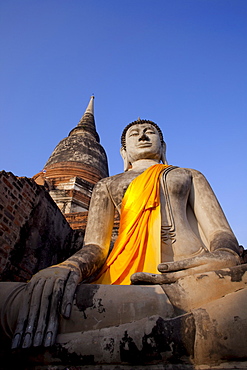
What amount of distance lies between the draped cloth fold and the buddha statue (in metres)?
0.01

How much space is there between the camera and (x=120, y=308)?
1844 mm

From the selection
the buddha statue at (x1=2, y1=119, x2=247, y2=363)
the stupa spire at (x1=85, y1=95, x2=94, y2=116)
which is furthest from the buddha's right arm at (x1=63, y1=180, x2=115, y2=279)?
the stupa spire at (x1=85, y1=95, x2=94, y2=116)

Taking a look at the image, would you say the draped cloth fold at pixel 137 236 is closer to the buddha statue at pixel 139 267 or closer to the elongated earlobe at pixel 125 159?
the buddha statue at pixel 139 267

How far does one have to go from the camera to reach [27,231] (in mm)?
4500

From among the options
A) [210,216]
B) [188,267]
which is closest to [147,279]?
[188,267]

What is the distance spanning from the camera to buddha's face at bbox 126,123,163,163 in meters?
4.07

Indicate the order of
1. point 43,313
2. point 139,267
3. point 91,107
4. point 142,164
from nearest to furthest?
point 43,313 → point 139,267 → point 142,164 → point 91,107

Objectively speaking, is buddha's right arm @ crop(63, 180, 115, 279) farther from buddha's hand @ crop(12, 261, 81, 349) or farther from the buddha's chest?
buddha's hand @ crop(12, 261, 81, 349)

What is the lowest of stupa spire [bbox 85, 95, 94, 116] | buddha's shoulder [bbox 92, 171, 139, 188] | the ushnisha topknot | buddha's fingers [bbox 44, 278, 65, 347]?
buddha's fingers [bbox 44, 278, 65, 347]

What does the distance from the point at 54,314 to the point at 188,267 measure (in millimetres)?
1029

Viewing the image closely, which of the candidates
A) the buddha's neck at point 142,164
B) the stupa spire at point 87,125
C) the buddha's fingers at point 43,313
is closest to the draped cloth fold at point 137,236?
the buddha's neck at point 142,164

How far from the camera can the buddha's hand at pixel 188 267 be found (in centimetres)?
211

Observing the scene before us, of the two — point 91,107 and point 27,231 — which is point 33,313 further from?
point 91,107

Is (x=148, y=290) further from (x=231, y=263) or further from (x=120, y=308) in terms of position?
(x=231, y=263)
